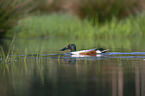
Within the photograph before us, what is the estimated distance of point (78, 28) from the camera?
18906mm

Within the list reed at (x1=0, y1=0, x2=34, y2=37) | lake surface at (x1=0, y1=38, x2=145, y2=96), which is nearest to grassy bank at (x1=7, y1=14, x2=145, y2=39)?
reed at (x1=0, y1=0, x2=34, y2=37)

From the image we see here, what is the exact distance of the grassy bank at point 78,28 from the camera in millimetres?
18266

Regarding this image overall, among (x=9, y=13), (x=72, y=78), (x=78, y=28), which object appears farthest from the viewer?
(x=78, y=28)

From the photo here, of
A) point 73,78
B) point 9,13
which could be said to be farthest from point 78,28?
point 73,78

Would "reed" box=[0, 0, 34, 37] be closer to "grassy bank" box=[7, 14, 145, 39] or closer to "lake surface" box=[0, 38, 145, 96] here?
"grassy bank" box=[7, 14, 145, 39]

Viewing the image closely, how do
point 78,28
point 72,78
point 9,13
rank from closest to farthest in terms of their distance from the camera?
1. point 72,78
2. point 9,13
3. point 78,28

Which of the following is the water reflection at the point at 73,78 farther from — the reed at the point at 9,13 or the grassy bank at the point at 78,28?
the grassy bank at the point at 78,28

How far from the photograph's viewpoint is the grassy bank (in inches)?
719

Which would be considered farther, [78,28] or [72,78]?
[78,28]

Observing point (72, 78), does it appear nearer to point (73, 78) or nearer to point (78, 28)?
point (73, 78)

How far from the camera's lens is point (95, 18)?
1962 cm

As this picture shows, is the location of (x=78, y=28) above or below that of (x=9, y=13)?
below

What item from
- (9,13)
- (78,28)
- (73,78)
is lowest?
(73,78)

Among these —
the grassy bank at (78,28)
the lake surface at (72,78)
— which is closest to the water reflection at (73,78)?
the lake surface at (72,78)
